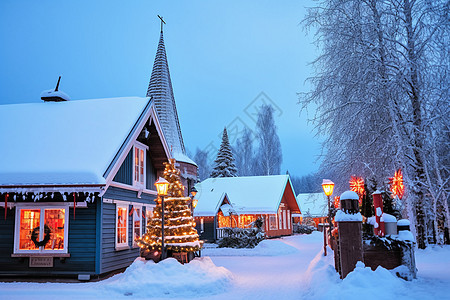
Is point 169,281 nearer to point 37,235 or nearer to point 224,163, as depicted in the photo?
point 37,235

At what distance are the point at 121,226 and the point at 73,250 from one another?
218 cm

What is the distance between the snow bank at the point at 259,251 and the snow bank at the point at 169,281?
12.4 m

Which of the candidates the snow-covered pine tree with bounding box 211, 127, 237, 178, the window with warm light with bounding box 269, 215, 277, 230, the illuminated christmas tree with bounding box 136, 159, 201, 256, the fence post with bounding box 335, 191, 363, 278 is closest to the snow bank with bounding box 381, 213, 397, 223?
the fence post with bounding box 335, 191, 363, 278

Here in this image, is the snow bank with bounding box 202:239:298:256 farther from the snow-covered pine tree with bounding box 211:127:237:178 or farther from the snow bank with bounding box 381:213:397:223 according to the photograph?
the snow-covered pine tree with bounding box 211:127:237:178

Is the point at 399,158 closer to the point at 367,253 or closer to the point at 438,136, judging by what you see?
the point at 438,136

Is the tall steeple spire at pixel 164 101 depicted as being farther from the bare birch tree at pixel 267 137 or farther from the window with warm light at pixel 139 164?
the bare birch tree at pixel 267 137

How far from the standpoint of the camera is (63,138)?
1496 centimetres

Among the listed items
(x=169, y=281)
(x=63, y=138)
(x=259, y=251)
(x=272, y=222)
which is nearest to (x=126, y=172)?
(x=63, y=138)

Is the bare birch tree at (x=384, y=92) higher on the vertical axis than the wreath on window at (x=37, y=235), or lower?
higher

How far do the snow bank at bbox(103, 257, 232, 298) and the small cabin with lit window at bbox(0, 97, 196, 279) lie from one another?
1.80 m

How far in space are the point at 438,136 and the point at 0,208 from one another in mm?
16821

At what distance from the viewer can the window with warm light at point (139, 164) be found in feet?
53.5

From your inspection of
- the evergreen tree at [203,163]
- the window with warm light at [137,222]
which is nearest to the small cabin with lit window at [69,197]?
A: the window with warm light at [137,222]

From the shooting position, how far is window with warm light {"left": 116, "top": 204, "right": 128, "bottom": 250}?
1438cm
